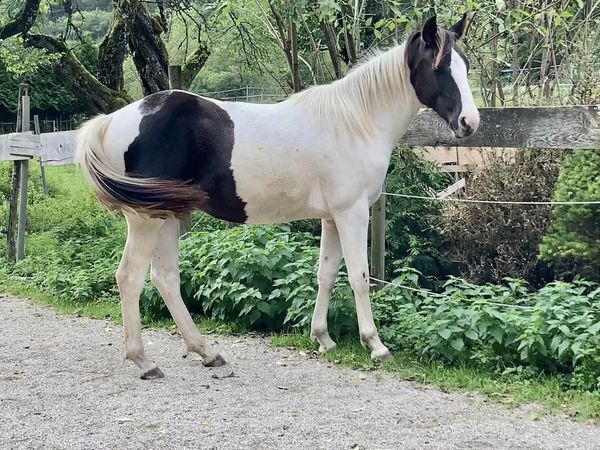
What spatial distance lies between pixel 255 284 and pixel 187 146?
1.75 metres

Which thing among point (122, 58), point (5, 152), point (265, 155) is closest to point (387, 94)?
point (265, 155)

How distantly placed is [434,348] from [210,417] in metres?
1.68

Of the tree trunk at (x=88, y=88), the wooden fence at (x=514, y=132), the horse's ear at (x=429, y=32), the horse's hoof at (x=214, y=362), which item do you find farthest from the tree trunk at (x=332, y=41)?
the horse's hoof at (x=214, y=362)

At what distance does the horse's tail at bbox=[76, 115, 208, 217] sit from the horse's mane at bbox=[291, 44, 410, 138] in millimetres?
1070

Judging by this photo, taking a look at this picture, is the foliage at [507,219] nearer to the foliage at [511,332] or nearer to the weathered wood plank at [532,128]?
the weathered wood plank at [532,128]

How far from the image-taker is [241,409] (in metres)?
3.94

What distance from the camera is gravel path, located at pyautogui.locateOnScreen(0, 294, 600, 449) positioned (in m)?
3.46

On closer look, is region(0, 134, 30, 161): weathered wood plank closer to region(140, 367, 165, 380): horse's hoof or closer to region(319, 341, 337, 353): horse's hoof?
region(140, 367, 165, 380): horse's hoof

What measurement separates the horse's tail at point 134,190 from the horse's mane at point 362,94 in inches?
42.1

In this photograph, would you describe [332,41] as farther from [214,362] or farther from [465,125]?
[214,362]

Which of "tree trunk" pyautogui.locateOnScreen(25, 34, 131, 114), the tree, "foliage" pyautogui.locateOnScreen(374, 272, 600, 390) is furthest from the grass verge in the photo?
"tree trunk" pyautogui.locateOnScreen(25, 34, 131, 114)

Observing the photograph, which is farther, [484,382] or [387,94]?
[387,94]

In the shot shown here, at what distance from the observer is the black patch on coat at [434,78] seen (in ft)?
15.1

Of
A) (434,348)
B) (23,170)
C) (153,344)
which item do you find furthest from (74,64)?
(434,348)
